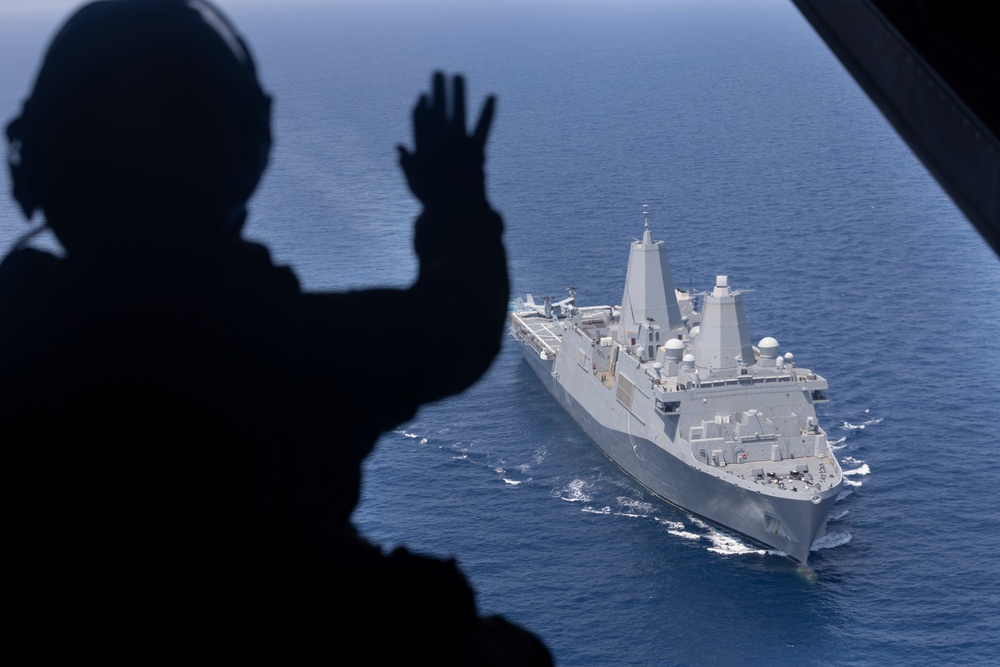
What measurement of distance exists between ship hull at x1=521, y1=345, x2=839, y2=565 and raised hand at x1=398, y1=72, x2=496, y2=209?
33895mm

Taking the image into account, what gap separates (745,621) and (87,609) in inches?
1234

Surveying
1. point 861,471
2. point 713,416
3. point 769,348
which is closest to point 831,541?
point 861,471

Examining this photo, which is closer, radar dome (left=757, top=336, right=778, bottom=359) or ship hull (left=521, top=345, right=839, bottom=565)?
ship hull (left=521, top=345, right=839, bottom=565)

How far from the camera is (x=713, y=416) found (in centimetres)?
3919

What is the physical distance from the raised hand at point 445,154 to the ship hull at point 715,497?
33895mm

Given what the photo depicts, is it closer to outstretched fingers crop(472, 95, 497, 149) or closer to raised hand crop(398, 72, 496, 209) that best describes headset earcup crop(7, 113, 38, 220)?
raised hand crop(398, 72, 496, 209)

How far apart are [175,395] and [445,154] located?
2.26 feet

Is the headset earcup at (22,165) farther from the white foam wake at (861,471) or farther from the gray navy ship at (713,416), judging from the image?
the white foam wake at (861,471)

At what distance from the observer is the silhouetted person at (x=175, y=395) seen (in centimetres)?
204

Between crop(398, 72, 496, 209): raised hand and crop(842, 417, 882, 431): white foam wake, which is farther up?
crop(398, 72, 496, 209): raised hand

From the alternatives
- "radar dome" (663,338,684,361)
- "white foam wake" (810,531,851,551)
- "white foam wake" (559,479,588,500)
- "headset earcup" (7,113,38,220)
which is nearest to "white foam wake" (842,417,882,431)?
"white foam wake" (810,531,851,551)

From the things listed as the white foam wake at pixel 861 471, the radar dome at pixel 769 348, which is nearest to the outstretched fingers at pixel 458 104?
the white foam wake at pixel 861 471

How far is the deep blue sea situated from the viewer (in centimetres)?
3141

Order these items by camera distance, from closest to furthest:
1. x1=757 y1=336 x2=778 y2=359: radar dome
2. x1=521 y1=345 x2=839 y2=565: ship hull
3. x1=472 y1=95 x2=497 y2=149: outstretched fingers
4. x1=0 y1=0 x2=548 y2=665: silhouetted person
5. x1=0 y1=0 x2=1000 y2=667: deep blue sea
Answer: x1=0 y1=0 x2=548 y2=665: silhouetted person
x1=472 y1=95 x2=497 y2=149: outstretched fingers
x1=0 y1=0 x2=1000 y2=667: deep blue sea
x1=521 y1=345 x2=839 y2=565: ship hull
x1=757 y1=336 x2=778 y2=359: radar dome
